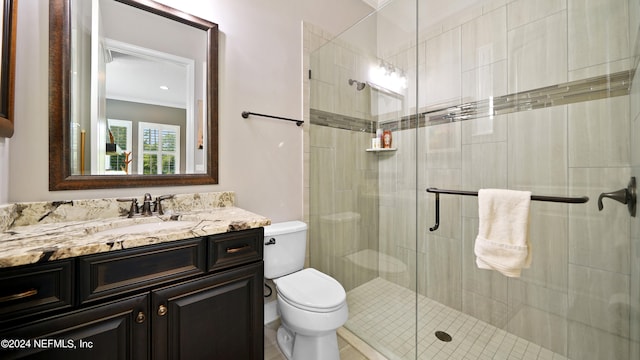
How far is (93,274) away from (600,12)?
2.48 metres

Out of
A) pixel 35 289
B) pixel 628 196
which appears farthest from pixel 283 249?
pixel 628 196

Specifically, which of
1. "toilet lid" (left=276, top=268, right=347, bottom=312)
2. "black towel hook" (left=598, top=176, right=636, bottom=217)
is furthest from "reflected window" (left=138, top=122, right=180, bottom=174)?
"black towel hook" (left=598, top=176, right=636, bottom=217)

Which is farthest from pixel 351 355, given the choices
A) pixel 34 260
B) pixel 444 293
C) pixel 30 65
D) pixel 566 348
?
pixel 30 65

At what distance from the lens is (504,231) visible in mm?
1162

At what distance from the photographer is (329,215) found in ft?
6.66

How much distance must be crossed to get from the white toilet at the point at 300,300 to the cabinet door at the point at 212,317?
8.7 inches

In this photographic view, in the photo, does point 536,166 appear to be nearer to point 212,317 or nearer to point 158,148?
point 212,317

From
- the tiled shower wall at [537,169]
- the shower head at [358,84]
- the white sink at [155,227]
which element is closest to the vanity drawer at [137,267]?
the white sink at [155,227]

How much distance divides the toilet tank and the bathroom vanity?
0.36 m

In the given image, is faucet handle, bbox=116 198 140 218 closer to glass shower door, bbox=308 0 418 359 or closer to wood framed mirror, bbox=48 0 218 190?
wood framed mirror, bbox=48 0 218 190

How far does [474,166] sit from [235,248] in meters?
1.60

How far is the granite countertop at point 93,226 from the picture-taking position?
29.9 inches

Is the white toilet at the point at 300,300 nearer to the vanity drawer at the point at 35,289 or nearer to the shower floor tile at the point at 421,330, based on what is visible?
the shower floor tile at the point at 421,330

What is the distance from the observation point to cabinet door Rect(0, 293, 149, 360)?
2.36ft
